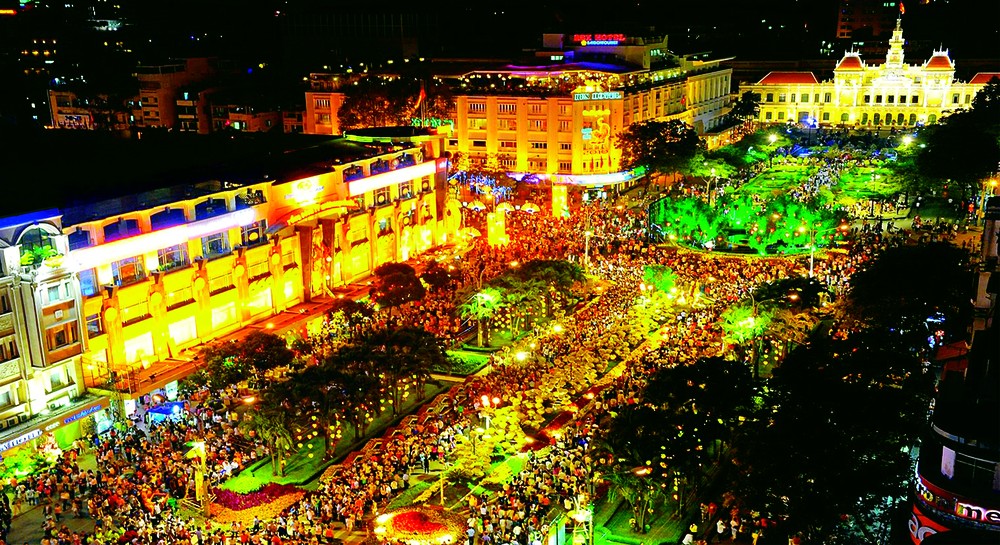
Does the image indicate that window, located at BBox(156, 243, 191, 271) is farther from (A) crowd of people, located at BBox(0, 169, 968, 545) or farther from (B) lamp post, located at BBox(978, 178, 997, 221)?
(B) lamp post, located at BBox(978, 178, 997, 221)

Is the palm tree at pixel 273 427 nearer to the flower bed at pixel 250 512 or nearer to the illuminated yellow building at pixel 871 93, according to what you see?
the flower bed at pixel 250 512

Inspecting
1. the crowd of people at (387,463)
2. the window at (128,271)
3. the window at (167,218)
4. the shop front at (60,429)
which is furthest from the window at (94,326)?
the window at (167,218)

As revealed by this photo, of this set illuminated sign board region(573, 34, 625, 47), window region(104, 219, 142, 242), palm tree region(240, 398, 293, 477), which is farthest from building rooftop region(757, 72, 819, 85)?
palm tree region(240, 398, 293, 477)

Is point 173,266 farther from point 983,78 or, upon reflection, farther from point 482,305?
point 983,78

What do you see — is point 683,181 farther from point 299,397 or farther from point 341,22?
point 299,397

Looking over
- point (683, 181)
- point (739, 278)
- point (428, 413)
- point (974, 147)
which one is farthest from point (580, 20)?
point (428, 413)

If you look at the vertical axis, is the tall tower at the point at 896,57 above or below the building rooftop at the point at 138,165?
above

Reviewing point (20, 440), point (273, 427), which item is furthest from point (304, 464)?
point (20, 440)
